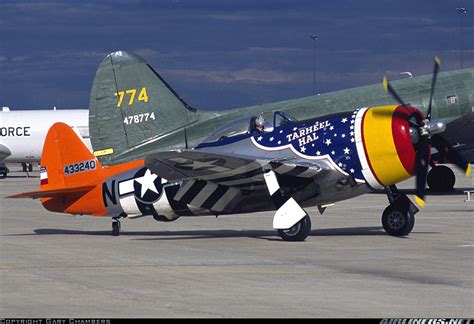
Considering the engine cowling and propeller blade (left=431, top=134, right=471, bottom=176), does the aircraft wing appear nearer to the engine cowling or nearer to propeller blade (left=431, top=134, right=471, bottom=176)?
the engine cowling

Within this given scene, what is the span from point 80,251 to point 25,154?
162ft

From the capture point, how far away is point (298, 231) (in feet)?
64.5

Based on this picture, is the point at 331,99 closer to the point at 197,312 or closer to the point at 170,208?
the point at 170,208

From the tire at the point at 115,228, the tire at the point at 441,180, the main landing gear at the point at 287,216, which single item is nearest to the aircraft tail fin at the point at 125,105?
the tire at the point at 115,228

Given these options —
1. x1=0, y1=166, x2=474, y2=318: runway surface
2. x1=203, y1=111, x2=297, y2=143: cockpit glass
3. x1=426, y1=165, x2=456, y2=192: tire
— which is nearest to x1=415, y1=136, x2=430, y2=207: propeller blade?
x1=0, y1=166, x2=474, y2=318: runway surface

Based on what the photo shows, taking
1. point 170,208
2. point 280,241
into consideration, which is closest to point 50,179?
point 170,208

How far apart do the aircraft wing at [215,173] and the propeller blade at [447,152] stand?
2.45m

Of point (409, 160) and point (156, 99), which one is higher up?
point (156, 99)

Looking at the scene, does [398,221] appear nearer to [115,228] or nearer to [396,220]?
[396,220]

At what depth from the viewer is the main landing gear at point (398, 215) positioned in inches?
814

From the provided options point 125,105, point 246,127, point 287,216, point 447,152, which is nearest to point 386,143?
point 447,152

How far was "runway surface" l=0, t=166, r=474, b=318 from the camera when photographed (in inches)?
460

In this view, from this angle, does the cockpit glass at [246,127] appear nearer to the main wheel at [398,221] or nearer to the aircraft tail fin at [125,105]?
the main wheel at [398,221]

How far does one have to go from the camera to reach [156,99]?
1175 inches
